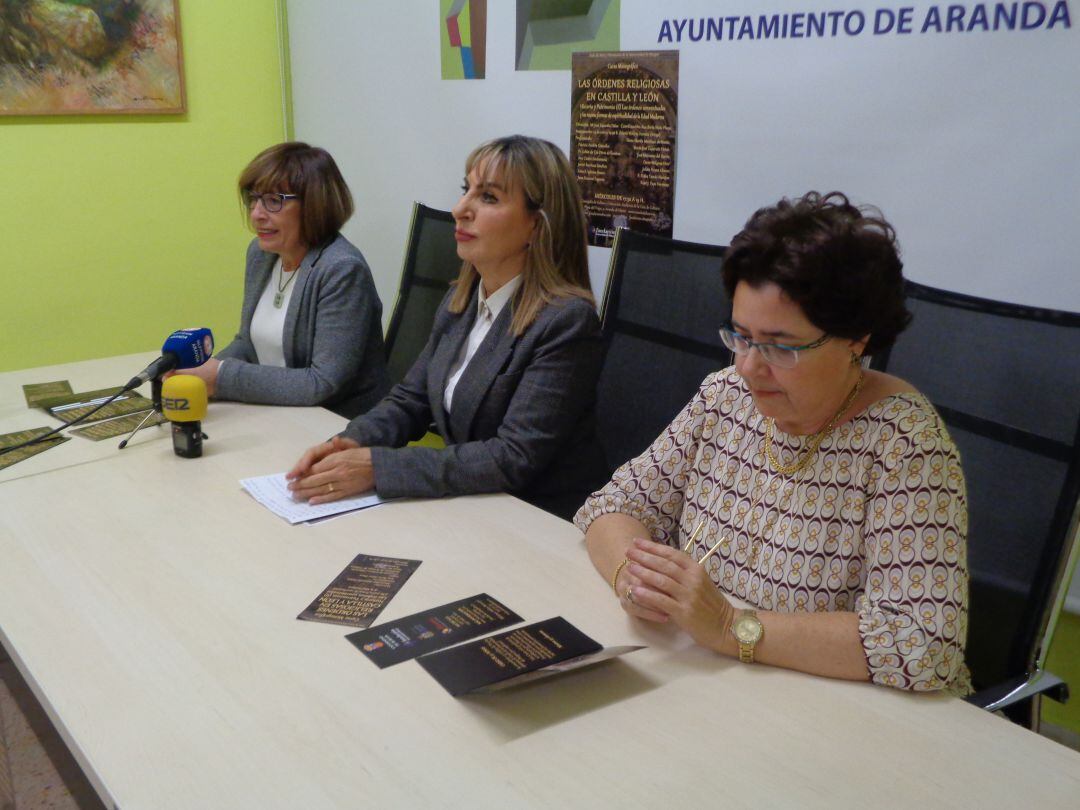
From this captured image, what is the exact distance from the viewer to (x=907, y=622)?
1107 mm

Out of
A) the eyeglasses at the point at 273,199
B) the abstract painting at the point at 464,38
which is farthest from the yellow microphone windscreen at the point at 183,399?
the abstract painting at the point at 464,38

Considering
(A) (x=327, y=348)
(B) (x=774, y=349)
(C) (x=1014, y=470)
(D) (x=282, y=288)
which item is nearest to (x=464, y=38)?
(D) (x=282, y=288)

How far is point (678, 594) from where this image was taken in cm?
118

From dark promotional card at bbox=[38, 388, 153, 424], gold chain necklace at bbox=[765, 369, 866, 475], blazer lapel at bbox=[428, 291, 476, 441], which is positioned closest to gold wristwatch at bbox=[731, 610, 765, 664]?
gold chain necklace at bbox=[765, 369, 866, 475]

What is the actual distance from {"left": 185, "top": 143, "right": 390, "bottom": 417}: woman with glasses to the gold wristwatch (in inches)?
53.2

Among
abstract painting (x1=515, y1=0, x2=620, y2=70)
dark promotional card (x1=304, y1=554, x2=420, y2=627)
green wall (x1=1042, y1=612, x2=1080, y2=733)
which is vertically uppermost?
abstract painting (x1=515, y1=0, x2=620, y2=70)

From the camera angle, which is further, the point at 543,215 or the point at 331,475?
the point at 543,215

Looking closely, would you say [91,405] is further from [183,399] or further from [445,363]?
[445,363]

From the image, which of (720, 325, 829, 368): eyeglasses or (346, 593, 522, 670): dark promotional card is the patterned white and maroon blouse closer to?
(720, 325, 829, 368): eyeglasses

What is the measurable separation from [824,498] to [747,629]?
21 centimetres

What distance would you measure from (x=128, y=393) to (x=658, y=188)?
1414 mm

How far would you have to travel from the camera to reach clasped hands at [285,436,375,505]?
1651mm

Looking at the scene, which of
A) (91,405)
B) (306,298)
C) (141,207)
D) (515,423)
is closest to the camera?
(515,423)

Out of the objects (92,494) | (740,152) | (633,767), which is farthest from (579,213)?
(633,767)
